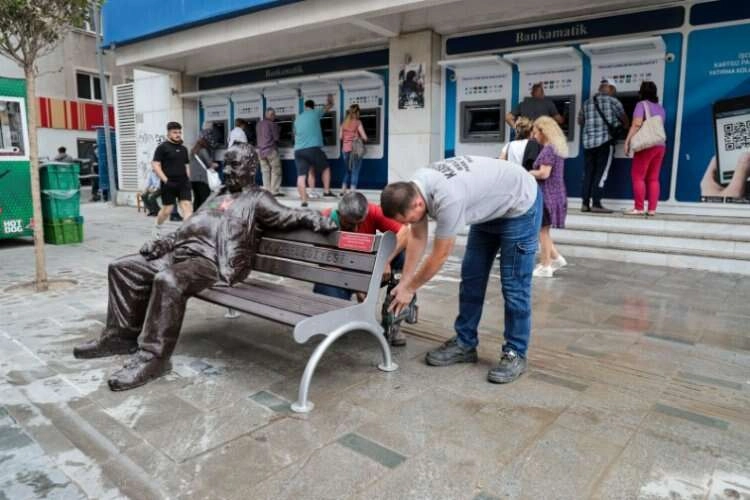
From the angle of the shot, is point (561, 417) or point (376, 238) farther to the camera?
point (376, 238)

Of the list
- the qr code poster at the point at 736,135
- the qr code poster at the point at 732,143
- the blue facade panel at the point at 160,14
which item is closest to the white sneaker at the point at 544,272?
the qr code poster at the point at 732,143

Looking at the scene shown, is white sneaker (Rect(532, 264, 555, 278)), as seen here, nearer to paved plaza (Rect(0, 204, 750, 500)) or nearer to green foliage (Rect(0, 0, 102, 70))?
paved plaza (Rect(0, 204, 750, 500))

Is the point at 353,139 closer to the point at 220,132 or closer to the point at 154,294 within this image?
the point at 220,132

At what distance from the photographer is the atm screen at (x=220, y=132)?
42.2 feet

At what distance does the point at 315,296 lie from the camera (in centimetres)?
328

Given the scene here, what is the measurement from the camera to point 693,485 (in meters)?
2.11

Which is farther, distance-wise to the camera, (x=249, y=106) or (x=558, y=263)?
(x=249, y=106)

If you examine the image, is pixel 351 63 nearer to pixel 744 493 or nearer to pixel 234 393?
pixel 234 393

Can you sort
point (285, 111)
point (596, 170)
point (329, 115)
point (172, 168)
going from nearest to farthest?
point (596, 170)
point (172, 168)
point (329, 115)
point (285, 111)

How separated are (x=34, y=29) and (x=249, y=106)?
734 centimetres

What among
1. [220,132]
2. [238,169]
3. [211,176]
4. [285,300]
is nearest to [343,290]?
[285,300]

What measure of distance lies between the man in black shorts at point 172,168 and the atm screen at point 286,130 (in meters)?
3.45

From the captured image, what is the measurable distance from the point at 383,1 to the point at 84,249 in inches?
209

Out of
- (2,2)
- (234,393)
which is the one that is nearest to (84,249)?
(2,2)
